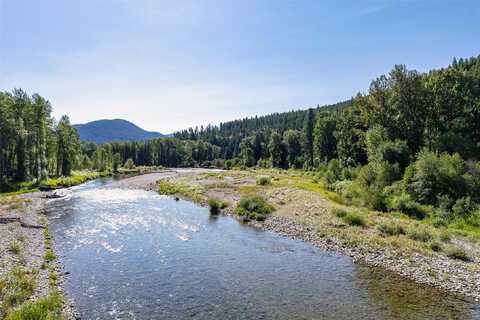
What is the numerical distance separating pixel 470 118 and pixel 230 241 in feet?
135

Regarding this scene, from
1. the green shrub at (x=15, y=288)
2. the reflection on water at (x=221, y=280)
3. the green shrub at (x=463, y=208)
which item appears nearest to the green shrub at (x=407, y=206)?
the green shrub at (x=463, y=208)

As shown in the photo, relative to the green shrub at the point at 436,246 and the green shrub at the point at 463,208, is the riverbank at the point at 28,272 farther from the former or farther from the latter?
the green shrub at the point at 463,208

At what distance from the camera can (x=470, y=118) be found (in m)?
45.3

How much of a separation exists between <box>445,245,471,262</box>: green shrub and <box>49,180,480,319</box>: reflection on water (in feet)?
19.9

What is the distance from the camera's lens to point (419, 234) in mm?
25859

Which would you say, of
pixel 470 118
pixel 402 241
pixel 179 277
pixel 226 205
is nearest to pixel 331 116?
pixel 470 118

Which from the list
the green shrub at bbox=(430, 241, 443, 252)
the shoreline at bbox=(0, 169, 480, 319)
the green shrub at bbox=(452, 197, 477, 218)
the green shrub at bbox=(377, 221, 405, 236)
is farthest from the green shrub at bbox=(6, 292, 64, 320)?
the green shrub at bbox=(452, 197, 477, 218)

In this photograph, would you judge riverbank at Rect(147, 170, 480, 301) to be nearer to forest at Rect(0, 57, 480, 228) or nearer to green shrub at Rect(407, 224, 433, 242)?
green shrub at Rect(407, 224, 433, 242)

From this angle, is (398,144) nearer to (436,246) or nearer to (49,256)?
(436,246)

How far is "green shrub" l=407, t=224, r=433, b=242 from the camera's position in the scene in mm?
25656

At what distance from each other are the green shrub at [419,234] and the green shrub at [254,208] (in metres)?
15.8

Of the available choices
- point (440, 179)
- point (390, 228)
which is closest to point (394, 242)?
point (390, 228)

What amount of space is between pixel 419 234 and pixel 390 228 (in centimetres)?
245

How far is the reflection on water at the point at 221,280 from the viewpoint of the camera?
15603 mm
